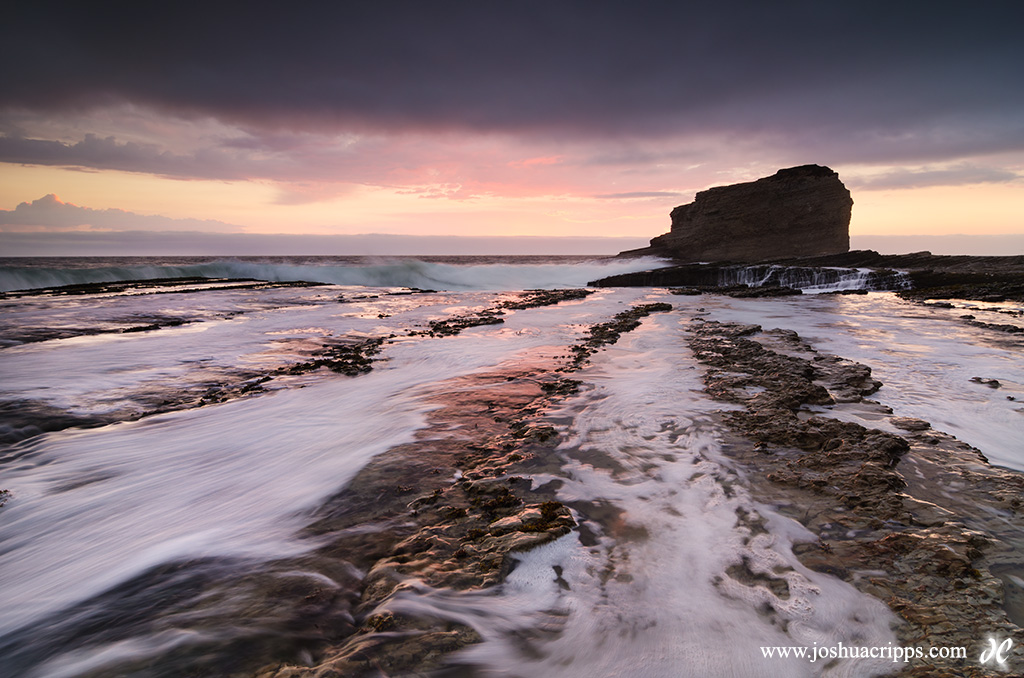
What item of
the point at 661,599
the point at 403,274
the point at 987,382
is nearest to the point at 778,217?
the point at 403,274

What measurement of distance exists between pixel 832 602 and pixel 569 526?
155cm

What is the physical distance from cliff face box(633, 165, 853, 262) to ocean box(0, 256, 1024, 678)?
39929mm

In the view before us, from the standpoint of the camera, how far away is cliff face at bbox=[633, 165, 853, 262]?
4266cm

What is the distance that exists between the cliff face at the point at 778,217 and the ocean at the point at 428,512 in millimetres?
39929

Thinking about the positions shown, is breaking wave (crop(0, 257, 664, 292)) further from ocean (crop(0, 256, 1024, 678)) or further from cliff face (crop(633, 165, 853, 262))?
ocean (crop(0, 256, 1024, 678))

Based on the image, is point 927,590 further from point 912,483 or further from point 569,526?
point 569,526

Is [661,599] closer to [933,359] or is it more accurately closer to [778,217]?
[933,359]

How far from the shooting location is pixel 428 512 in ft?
11.3

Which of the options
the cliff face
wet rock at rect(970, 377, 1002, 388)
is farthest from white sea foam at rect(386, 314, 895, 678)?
the cliff face

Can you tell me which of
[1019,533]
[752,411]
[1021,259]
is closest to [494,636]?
[1019,533]

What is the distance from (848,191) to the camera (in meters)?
43.1

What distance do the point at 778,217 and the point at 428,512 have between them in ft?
165

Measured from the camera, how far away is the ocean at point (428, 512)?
236 cm

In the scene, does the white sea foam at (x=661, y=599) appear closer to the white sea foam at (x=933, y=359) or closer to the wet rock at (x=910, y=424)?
the wet rock at (x=910, y=424)
